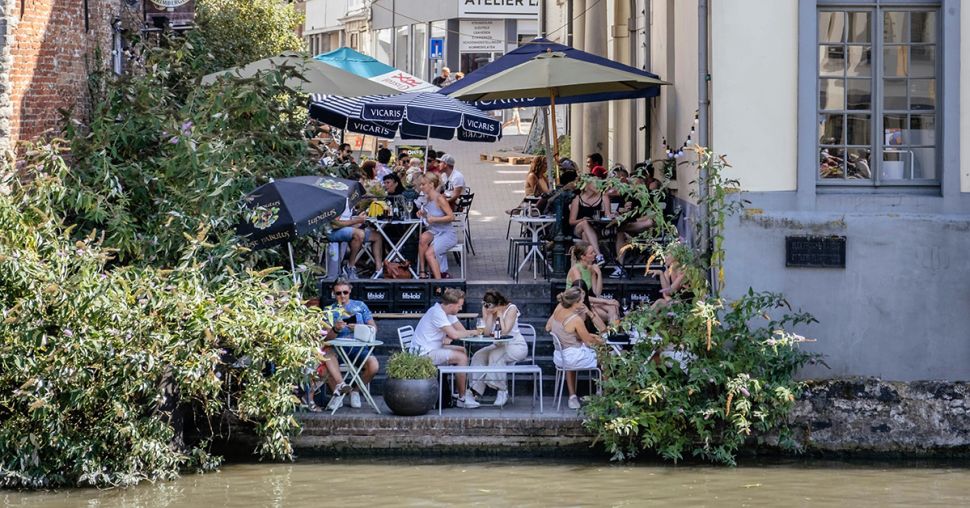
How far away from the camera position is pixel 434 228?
1616 cm

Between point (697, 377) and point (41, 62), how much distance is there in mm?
7417

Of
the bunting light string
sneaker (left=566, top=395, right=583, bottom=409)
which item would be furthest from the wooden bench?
the bunting light string

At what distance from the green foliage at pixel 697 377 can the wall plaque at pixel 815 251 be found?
1.79ft

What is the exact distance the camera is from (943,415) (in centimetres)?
1271

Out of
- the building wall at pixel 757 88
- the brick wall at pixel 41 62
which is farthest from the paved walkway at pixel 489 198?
the brick wall at pixel 41 62

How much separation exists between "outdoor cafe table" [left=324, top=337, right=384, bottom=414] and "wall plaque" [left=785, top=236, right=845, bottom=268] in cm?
393

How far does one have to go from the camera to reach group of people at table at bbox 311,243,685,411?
42.9 feet

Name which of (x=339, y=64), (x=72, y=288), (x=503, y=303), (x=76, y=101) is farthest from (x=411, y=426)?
(x=339, y=64)

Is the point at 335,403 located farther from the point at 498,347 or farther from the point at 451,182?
the point at 451,182

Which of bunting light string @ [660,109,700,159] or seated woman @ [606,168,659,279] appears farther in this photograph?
seated woman @ [606,168,659,279]

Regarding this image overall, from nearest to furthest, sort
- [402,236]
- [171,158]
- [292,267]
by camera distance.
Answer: [292,267], [171,158], [402,236]

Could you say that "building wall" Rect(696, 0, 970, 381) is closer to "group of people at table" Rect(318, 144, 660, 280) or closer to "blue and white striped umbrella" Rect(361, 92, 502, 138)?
"group of people at table" Rect(318, 144, 660, 280)

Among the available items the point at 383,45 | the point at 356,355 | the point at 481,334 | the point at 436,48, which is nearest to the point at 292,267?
the point at 356,355

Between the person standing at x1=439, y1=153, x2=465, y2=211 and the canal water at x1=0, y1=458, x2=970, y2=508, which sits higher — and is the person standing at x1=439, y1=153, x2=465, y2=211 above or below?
above
